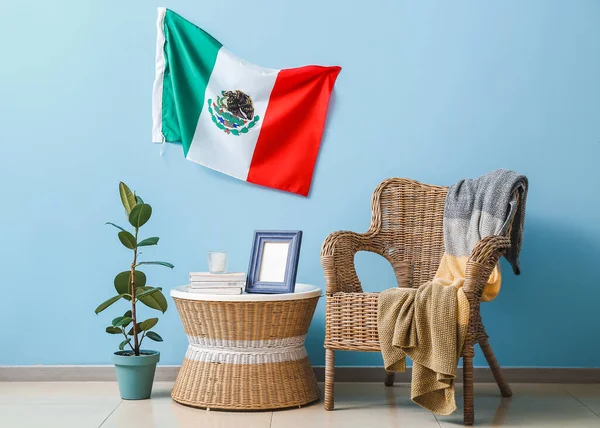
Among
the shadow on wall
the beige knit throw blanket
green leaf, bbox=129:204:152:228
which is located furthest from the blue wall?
the beige knit throw blanket

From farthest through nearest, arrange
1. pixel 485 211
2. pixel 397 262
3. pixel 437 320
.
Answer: pixel 397 262, pixel 485 211, pixel 437 320

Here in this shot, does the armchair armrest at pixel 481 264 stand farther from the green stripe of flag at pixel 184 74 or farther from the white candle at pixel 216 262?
the green stripe of flag at pixel 184 74

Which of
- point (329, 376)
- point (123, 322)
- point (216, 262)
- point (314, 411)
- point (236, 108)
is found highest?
point (236, 108)

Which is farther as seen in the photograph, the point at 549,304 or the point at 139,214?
the point at 549,304

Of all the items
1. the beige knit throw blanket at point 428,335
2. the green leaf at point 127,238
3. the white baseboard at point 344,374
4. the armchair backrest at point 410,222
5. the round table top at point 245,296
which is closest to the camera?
the beige knit throw blanket at point 428,335

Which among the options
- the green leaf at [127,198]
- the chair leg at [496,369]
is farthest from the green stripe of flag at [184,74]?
the chair leg at [496,369]

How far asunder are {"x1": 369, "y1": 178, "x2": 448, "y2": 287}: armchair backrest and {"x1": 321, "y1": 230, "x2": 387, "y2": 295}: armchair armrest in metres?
0.07

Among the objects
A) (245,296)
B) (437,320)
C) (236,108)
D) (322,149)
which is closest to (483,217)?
(437,320)

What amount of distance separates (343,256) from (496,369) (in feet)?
2.34

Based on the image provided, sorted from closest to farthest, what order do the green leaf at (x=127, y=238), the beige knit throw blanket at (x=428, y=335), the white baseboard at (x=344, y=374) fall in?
the beige knit throw blanket at (x=428, y=335) → the green leaf at (x=127, y=238) → the white baseboard at (x=344, y=374)

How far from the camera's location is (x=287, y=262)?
252cm

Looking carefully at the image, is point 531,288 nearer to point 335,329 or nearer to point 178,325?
point 335,329

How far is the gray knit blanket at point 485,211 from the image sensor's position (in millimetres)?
2439

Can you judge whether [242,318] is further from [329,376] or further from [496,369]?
[496,369]
